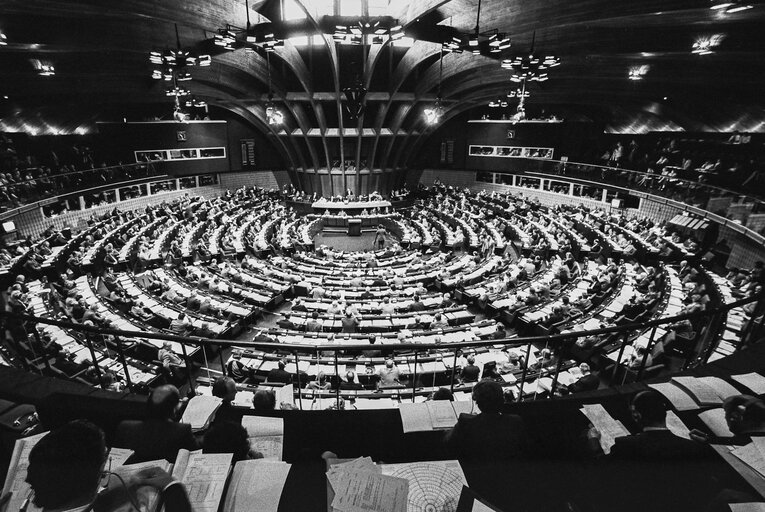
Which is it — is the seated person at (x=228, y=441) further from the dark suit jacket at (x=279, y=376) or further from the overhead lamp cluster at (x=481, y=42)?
the overhead lamp cluster at (x=481, y=42)

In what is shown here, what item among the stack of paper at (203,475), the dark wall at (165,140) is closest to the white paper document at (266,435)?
the stack of paper at (203,475)

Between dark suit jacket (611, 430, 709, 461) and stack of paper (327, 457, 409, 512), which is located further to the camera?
dark suit jacket (611, 430, 709, 461)

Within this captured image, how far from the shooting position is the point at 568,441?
3.27 m

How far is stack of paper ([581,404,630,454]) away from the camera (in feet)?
10.4

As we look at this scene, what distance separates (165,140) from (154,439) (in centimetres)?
3659

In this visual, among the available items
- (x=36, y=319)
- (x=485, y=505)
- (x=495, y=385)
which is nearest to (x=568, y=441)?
(x=495, y=385)

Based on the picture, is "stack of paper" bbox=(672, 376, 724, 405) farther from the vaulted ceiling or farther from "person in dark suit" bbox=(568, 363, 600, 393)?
the vaulted ceiling

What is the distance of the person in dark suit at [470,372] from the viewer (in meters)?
8.86

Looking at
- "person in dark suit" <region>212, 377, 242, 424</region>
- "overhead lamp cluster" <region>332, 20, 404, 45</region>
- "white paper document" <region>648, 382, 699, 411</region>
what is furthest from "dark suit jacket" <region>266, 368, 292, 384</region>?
"overhead lamp cluster" <region>332, 20, 404, 45</region>

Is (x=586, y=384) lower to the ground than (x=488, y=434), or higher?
lower

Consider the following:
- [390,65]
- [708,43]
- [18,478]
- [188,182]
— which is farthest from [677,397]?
[188,182]

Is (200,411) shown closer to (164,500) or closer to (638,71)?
(164,500)

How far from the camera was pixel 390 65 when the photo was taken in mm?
27328

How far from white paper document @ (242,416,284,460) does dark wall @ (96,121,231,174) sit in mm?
35284
